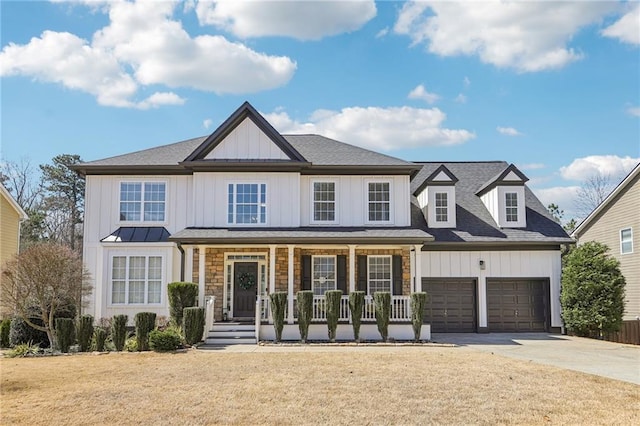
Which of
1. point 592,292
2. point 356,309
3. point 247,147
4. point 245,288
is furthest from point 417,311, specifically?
point 247,147

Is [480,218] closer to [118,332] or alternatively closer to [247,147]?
[247,147]

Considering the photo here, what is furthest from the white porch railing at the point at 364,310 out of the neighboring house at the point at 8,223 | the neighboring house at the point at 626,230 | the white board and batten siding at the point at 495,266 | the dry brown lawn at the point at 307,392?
the neighboring house at the point at 8,223

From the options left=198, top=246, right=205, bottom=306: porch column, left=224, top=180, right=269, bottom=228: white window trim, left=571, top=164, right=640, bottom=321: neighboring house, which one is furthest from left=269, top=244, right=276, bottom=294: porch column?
left=571, top=164, right=640, bottom=321: neighboring house

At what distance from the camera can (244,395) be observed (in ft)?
29.8

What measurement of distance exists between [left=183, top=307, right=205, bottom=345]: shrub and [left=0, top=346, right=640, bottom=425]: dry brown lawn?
2.65m

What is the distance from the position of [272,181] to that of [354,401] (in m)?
12.2

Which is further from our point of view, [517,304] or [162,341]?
[517,304]

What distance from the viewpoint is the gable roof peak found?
19719 mm

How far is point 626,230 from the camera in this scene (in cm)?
2044

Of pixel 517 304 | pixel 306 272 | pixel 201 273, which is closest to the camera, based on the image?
pixel 201 273

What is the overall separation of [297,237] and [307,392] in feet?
30.3

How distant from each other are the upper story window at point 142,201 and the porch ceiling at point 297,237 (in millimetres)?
1712

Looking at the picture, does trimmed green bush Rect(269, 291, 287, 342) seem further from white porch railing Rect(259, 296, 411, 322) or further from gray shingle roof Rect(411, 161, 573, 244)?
gray shingle roof Rect(411, 161, 573, 244)

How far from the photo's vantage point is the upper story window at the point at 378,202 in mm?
20266
